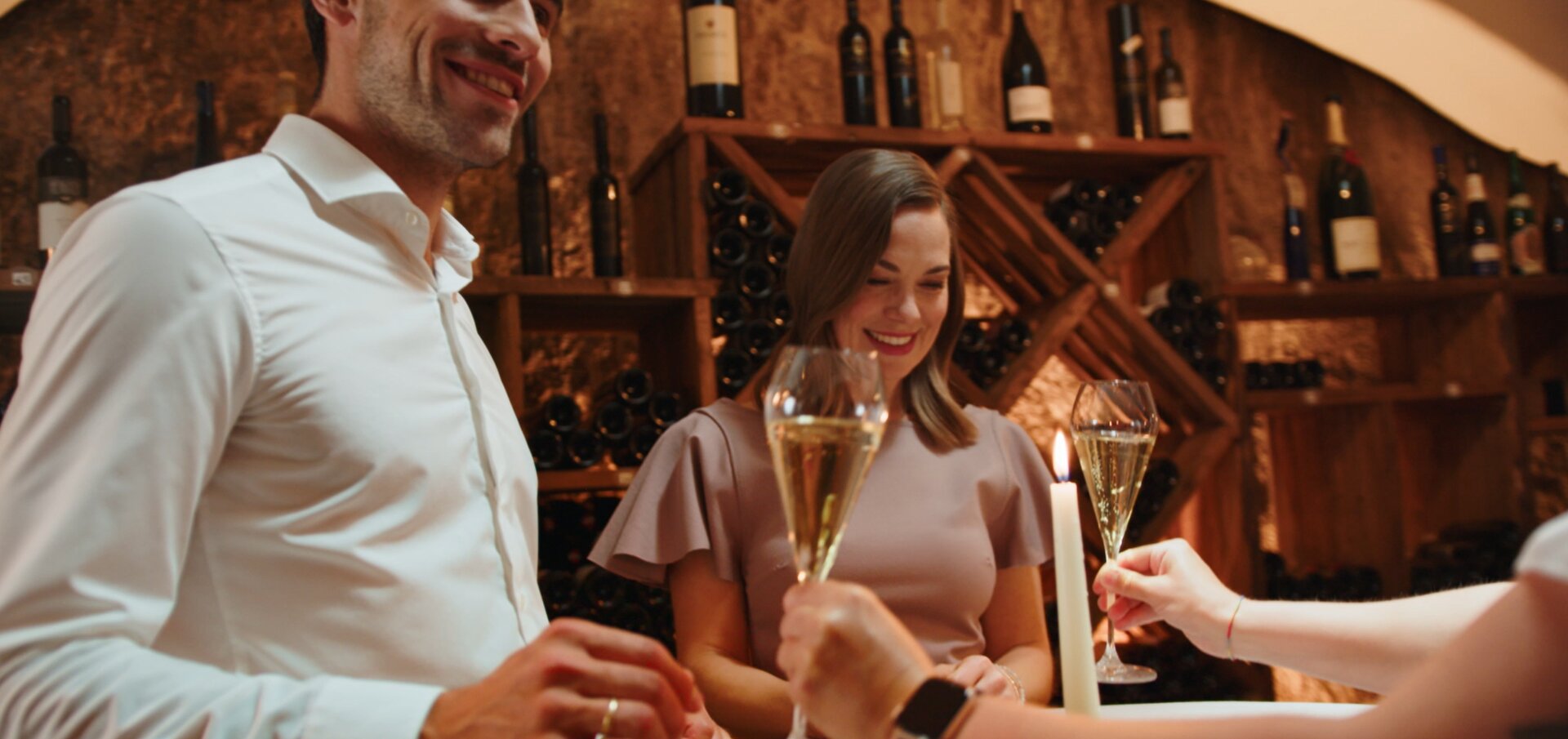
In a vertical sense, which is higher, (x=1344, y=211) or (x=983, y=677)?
→ (x=1344, y=211)

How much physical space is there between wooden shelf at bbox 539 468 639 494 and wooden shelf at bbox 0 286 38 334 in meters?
0.97

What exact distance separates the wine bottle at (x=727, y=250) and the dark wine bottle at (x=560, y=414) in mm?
420

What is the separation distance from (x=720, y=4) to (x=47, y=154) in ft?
4.69

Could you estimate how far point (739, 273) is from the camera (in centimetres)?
272

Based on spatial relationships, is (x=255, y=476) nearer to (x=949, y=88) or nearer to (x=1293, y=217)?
(x=949, y=88)

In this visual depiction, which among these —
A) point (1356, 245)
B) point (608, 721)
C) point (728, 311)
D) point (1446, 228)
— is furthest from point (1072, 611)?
point (1446, 228)

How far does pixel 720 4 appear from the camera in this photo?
2.72 meters

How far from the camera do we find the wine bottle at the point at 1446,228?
11.7 feet

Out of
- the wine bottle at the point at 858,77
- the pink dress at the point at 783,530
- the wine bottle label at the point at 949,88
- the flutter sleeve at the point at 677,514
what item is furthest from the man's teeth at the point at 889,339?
the wine bottle label at the point at 949,88

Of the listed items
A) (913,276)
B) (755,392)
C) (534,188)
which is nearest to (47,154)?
(534,188)

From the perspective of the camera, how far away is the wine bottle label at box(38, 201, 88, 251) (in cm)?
239

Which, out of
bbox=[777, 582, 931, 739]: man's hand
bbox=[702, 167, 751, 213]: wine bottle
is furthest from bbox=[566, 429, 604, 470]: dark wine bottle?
bbox=[777, 582, 931, 739]: man's hand

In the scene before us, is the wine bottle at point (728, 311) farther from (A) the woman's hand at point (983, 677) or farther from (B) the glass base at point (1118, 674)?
(B) the glass base at point (1118, 674)

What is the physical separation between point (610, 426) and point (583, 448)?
73 millimetres
